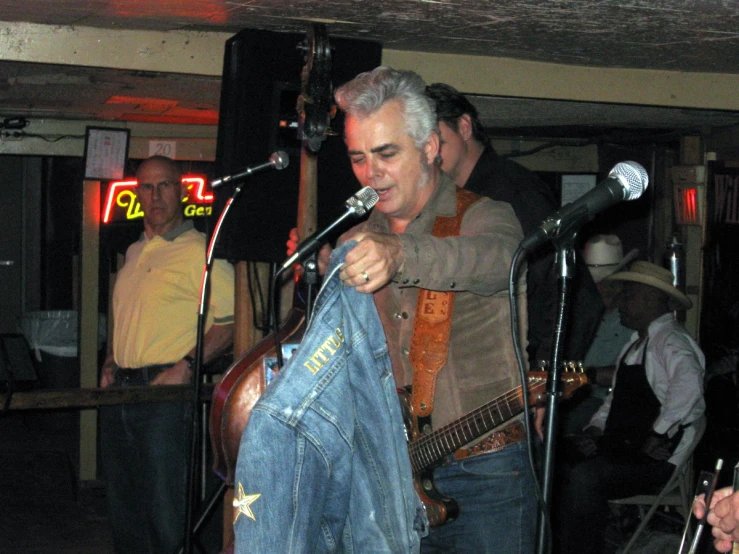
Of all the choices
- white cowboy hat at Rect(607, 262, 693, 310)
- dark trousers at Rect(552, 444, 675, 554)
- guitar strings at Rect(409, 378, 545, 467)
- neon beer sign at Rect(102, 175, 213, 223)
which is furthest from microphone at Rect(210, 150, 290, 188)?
neon beer sign at Rect(102, 175, 213, 223)

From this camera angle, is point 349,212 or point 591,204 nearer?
point 591,204

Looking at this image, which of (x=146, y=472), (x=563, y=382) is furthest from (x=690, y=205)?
(x=563, y=382)

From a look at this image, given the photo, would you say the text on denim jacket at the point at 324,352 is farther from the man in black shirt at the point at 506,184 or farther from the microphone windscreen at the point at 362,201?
the man in black shirt at the point at 506,184

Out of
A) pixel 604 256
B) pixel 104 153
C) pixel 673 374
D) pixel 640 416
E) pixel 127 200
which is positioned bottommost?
pixel 640 416

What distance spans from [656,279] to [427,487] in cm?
346

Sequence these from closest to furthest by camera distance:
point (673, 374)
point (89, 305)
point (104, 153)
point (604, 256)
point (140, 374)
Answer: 1. point (140, 374)
2. point (673, 374)
3. point (104, 153)
4. point (604, 256)
5. point (89, 305)

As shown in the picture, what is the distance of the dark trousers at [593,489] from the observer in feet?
16.0

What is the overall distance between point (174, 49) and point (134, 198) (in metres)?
4.12

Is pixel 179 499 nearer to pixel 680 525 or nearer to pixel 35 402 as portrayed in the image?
pixel 35 402

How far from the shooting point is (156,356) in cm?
454

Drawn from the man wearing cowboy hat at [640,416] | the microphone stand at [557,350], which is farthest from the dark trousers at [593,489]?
the microphone stand at [557,350]

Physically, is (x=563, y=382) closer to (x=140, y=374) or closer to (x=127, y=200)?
(x=140, y=374)

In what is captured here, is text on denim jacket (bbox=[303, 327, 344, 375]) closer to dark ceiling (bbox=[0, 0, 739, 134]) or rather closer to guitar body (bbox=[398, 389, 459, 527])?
guitar body (bbox=[398, 389, 459, 527])

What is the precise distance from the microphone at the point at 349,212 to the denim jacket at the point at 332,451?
3.0 inches
